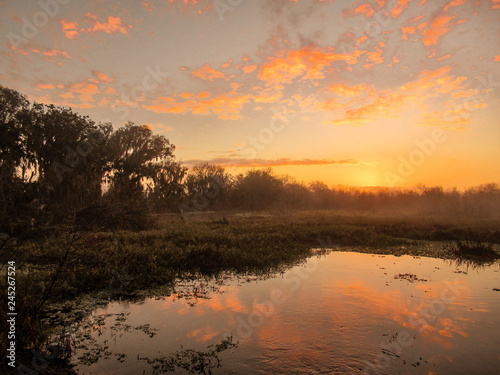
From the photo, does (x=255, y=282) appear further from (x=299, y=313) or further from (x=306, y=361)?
(x=306, y=361)

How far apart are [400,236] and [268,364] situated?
799 inches

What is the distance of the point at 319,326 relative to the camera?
7.22m

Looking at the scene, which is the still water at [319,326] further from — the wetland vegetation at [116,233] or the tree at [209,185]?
the tree at [209,185]

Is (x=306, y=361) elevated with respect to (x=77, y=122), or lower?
lower

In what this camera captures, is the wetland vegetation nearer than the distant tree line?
Yes

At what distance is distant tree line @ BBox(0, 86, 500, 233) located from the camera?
19062mm

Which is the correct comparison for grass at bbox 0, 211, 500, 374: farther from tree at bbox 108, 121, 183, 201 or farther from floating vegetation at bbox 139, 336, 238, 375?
tree at bbox 108, 121, 183, 201

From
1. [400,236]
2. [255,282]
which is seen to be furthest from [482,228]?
[255,282]

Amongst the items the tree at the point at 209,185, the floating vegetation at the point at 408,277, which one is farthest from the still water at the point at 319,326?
the tree at the point at 209,185

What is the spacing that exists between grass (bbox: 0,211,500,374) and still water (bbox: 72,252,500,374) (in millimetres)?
1179

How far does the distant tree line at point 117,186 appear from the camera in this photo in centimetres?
1906

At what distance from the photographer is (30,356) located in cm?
496

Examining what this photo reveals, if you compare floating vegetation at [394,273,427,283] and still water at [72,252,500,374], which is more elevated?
still water at [72,252,500,374]

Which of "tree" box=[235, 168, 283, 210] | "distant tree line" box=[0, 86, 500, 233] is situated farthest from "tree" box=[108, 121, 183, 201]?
"tree" box=[235, 168, 283, 210]
